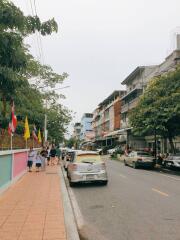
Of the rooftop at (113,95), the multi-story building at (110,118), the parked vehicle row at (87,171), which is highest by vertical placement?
the rooftop at (113,95)

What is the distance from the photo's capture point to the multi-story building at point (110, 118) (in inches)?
3271

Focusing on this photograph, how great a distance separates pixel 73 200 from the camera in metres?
13.5

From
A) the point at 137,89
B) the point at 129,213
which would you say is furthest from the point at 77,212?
the point at 137,89

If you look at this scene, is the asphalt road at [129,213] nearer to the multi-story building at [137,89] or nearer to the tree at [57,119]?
the tree at [57,119]

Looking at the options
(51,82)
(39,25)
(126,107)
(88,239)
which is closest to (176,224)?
(88,239)

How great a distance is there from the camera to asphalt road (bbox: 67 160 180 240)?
27.0 feet

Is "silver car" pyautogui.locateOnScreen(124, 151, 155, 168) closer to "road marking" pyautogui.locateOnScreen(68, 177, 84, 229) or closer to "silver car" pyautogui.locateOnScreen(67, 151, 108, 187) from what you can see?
"silver car" pyautogui.locateOnScreen(67, 151, 108, 187)

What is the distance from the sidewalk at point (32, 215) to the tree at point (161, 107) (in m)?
16.9

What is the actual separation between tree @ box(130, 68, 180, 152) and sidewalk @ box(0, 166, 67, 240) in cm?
1690

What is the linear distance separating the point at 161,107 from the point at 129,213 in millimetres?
20745

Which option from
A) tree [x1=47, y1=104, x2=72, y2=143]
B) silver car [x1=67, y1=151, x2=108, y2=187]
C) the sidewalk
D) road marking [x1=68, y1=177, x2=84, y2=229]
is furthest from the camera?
tree [x1=47, y1=104, x2=72, y2=143]

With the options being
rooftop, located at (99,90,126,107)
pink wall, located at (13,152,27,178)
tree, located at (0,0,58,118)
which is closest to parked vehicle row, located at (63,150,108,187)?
pink wall, located at (13,152,27,178)

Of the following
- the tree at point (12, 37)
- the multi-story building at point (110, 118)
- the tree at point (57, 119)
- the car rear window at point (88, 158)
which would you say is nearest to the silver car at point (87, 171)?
the car rear window at point (88, 158)

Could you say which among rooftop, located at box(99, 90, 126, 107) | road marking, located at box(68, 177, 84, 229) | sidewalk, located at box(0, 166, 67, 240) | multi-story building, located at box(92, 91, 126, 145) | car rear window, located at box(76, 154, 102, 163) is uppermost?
rooftop, located at box(99, 90, 126, 107)
